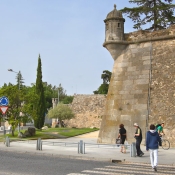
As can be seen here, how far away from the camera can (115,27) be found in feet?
65.3

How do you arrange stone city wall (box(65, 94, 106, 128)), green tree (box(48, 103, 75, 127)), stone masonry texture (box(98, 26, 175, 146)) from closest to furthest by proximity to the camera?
stone masonry texture (box(98, 26, 175, 146)) < green tree (box(48, 103, 75, 127)) < stone city wall (box(65, 94, 106, 128))

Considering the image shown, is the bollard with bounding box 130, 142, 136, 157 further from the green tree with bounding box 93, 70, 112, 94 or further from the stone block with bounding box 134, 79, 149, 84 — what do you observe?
the green tree with bounding box 93, 70, 112, 94

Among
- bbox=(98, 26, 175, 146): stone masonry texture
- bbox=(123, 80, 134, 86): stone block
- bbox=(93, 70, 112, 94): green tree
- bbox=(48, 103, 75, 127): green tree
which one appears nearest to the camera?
bbox=(98, 26, 175, 146): stone masonry texture

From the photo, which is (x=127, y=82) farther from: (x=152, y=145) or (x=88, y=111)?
(x=88, y=111)

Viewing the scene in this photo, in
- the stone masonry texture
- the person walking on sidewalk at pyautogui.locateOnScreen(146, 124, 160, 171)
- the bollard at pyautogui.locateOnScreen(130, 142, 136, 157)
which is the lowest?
the bollard at pyautogui.locateOnScreen(130, 142, 136, 157)

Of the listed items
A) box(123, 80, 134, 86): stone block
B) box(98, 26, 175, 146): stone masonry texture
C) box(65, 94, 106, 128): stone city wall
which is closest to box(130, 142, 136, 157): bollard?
box(98, 26, 175, 146): stone masonry texture

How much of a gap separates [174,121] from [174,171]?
7.49 m

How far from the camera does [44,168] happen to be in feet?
31.9

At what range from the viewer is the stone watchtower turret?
19.8m

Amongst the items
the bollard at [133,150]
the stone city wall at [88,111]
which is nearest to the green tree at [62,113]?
the stone city wall at [88,111]

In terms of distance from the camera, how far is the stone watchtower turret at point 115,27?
1981 cm

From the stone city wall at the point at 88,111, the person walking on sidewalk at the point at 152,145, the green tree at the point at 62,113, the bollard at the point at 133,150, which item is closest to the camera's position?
the person walking on sidewalk at the point at 152,145

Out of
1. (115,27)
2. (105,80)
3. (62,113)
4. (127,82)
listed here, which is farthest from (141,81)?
(105,80)

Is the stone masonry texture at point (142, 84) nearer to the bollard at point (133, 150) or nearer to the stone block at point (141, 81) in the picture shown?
the stone block at point (141, 81)
